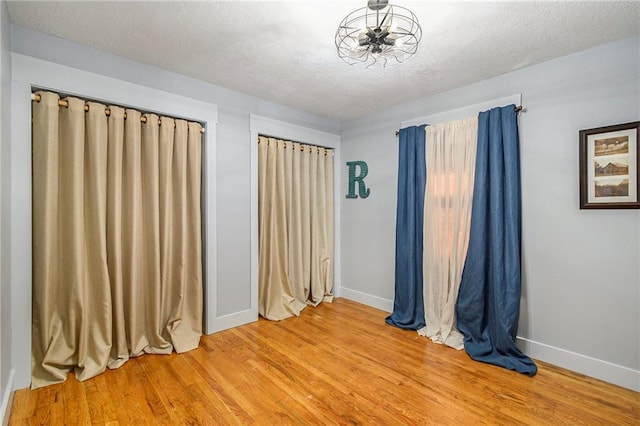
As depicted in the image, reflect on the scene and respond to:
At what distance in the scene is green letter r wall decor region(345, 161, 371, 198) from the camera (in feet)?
13.2

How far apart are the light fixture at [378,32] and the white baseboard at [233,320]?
2743 millimetres

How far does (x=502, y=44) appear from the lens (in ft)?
7.47

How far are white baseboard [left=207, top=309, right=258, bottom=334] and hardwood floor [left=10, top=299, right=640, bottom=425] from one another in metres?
0.29

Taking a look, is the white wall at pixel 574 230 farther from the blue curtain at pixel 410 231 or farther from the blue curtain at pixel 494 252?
the blue curtain at pixel 410 231

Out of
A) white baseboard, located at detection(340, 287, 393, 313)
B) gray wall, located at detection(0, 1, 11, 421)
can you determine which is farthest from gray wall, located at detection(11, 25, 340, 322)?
white baseboard, located at detection(340, 287, 393, 313)

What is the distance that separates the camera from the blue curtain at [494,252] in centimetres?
258

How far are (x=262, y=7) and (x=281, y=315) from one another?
2996 millimetres

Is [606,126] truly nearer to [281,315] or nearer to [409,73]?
[409,73]

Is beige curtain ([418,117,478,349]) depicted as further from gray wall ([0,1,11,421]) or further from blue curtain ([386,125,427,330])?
gray wall ([0,1,11,421])

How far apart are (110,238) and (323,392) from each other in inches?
82.9

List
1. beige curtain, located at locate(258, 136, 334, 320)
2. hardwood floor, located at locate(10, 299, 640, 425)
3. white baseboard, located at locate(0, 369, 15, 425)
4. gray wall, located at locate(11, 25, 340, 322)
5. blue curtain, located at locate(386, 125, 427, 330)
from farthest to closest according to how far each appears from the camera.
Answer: beige curtain, located at locate(258, 136, 334, 320), blue curtain, located at locate(386, 125, 427, 330), gray wall, located at locate(11, 25, 340, 322), hardwood floor, located at locate(10, 299, 640, 425), white baseboard, located at locate(0, 369, 15, 425)

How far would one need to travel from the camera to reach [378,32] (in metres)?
1.69

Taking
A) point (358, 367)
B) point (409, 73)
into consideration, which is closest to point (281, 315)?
point (358, 367)

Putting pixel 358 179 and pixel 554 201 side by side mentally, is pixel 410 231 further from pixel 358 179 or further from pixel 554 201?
pixel 554 201
